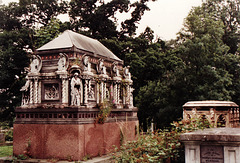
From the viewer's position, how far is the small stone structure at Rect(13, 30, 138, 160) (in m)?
10.2

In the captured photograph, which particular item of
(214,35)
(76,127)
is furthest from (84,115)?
(214,35)

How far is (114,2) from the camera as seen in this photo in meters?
28.8

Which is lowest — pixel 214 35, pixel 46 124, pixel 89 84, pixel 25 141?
pixel 25 141

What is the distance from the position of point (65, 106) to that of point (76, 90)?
0.76 meters

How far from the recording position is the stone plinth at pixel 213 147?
517 cm

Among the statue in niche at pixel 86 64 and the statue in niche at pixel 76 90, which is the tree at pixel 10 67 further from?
the statue in niche at pixel 76 90

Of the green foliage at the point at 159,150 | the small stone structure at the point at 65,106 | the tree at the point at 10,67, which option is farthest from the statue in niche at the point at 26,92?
the tree at the point at 10,67

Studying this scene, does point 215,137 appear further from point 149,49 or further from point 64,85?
point 149,49

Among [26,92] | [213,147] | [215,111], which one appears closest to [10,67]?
[26,92]

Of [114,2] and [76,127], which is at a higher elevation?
[114,2]

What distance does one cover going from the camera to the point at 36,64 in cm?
1155

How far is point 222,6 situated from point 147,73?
34.5 feet

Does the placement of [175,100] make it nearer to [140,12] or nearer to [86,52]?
[86,52]

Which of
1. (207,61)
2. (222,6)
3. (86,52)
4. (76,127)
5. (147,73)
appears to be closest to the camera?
(76,127)
